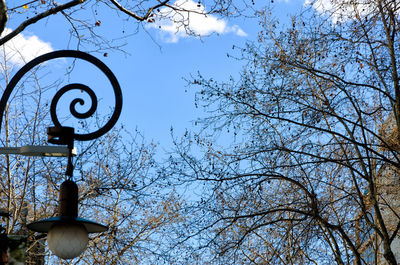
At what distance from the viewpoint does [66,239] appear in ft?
12.5

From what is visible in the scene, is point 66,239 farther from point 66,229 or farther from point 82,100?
point 82,100

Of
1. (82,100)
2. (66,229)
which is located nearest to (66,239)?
(66,229)

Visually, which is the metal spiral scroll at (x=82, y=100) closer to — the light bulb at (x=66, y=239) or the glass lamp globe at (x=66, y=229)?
the glass lamp globe at (x=66, y=229)

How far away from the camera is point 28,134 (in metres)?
13.5

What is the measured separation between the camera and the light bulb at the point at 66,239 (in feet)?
12.5

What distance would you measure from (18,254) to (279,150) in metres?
5.81

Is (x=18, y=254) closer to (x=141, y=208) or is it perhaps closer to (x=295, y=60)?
(x=295, y=60)

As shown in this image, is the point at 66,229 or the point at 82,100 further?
the point at 82,100

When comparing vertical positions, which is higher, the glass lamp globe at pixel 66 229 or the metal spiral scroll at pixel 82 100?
the metal spiral scroll at pixel 82 100

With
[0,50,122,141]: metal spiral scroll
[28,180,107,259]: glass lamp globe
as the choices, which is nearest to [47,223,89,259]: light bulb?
[28,180,107,259]: glass lamp globe

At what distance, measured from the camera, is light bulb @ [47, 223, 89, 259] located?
12.5 ft

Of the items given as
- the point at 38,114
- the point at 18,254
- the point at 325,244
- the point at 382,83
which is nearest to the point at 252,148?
the point at 382,83

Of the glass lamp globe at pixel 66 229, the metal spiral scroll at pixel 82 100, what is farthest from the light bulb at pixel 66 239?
the metal spiral scroll at pixel 82 100

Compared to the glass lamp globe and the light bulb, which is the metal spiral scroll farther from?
the light bulb
